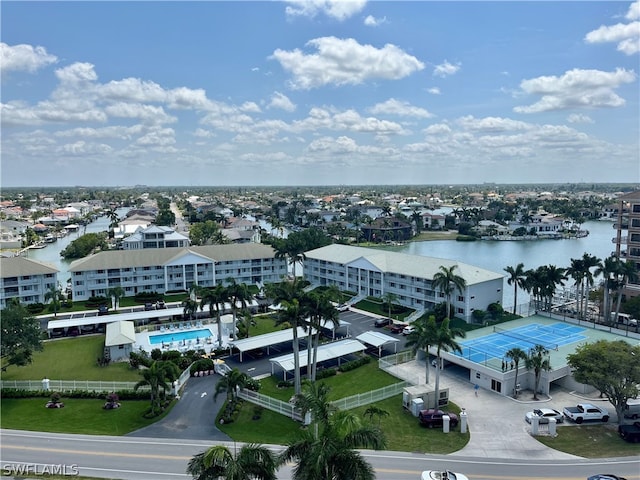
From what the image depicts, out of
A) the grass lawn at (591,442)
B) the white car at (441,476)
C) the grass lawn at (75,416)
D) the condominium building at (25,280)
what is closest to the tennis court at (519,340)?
the grass lawn at (591,442)

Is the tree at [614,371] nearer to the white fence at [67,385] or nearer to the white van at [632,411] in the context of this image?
the white van at [632,411]

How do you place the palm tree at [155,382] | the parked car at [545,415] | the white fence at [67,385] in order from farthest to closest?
the white fence at [67,385], the palm tree at [155,382], the parked car at [545,415]

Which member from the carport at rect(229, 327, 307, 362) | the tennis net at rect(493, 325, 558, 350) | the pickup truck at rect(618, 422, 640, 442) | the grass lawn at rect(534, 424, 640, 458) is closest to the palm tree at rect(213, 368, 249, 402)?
the carport at rect(229, 327, 307, 362)

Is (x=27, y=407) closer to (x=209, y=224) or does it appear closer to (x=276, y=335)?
(x=276, y=335)

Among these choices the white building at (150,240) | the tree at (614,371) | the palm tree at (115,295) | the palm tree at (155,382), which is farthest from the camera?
the white building at (150,240)

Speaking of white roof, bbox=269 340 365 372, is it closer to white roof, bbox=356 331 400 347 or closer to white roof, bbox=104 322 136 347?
white roof, bbox=356 331 400 347

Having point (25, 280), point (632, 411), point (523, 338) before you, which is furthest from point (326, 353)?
point (25, 280)
